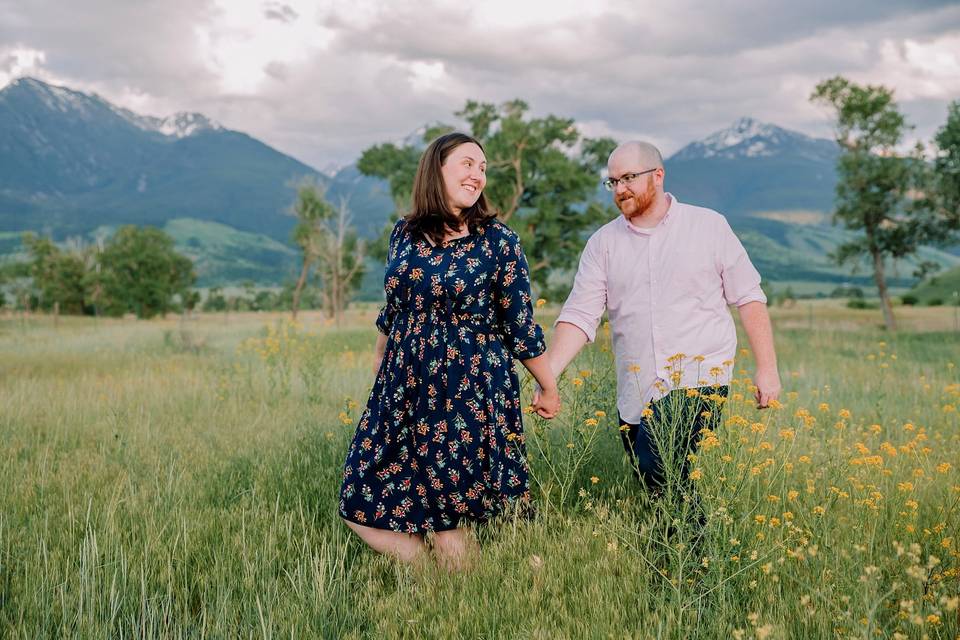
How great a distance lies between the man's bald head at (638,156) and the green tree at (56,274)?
7548 cm

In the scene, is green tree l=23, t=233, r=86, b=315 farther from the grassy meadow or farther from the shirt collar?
the shirt collar

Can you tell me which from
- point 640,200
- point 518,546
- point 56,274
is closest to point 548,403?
point 518,546

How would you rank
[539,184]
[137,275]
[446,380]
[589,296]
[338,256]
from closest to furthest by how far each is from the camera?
[446,380]
[589,296]
[539,184]
[338,256]
[137,275]

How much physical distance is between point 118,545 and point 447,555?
62.9 inches

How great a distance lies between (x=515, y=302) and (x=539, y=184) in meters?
29.7

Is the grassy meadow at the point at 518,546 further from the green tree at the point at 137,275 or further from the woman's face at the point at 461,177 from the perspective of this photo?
the green tree at the point at 137,275

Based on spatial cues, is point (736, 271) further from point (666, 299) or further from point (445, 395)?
point (445, 395)

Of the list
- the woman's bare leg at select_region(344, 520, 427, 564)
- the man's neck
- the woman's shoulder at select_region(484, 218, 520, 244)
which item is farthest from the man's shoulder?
the woman's bare leg at select_region(344, 520, 427, 564)

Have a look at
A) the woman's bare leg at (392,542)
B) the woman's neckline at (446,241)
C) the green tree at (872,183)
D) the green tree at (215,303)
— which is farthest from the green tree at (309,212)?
the green tree at (215,303)

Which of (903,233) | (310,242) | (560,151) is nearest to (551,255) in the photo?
(560,151)

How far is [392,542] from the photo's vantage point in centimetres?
336

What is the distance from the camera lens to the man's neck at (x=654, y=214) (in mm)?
3775

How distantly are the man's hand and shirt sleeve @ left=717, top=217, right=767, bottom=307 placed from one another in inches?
15.8

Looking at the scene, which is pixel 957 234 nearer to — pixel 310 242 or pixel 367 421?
pixel 367 421
